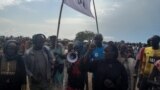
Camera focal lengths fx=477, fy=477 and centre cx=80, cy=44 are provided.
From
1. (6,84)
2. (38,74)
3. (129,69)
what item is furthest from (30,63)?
(129,69)

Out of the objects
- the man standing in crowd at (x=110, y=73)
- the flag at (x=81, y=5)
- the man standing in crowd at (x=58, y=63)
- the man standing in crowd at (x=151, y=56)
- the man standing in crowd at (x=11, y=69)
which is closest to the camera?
the man standing in crowd at (x=110, y=73)

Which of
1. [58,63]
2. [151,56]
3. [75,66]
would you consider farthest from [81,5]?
[151,56]

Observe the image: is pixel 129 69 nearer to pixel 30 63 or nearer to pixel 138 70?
pixel 138 70

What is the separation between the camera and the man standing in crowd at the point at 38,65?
10.0m

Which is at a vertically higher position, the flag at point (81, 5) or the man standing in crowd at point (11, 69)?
the flag at point (81, 5)

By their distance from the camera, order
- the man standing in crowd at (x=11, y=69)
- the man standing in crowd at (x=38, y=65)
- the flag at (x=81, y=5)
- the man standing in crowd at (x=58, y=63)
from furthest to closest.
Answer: the man standing in crowd at (x=58, y=63) → the flag at (x=81, y=5) → the man standing in crowd at (x=38, y=65) → the man standing in crowd at (x=11, y=69)

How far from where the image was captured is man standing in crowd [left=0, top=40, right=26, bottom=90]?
28.6 feet

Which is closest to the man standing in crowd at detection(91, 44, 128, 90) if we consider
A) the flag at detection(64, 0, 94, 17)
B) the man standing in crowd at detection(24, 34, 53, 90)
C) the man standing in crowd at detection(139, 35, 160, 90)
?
the man standing in crowd at detection(24, 34, 53, 90)

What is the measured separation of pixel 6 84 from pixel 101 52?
9.12 ft

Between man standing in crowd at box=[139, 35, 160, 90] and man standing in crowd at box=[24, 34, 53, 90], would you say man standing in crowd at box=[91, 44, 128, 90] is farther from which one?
man standing in crowd at box=[139, 35, 160, 90]

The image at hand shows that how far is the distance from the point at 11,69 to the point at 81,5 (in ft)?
14.6

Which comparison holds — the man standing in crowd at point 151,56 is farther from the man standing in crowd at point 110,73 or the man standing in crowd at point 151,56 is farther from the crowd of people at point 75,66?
the man standing in crowd at point 110,73

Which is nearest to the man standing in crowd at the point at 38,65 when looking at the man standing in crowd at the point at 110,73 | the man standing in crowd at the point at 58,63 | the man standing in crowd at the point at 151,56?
the man standing in crowd at the point at 110,73

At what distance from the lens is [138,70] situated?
11.4 m
